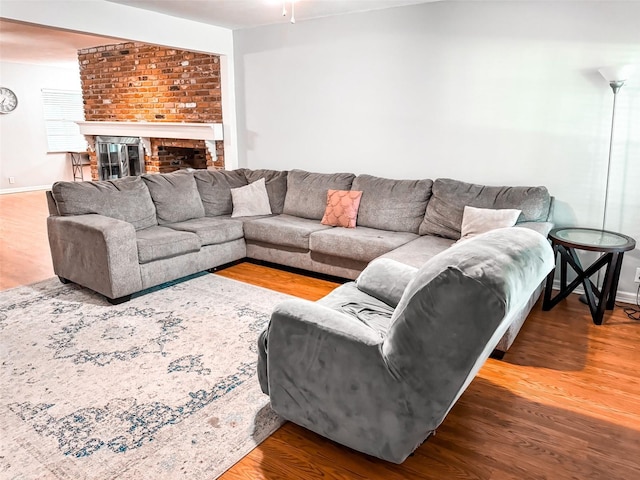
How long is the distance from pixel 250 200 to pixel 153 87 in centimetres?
274

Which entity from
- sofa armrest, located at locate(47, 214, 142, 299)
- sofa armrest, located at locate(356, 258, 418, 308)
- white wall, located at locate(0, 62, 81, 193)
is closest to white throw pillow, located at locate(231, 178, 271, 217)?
sofa armrest, located at locate(47, 214, 142, 299)

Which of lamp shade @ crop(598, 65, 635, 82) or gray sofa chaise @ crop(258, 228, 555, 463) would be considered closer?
gray sofa chaise @ crop(258, 228, 555, 463)

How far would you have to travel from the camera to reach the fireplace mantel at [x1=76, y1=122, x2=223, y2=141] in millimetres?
5723

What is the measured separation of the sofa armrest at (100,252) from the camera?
137 inches

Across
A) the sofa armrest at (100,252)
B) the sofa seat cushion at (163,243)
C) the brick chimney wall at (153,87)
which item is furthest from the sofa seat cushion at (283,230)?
the brick chimney wall at (153,87)

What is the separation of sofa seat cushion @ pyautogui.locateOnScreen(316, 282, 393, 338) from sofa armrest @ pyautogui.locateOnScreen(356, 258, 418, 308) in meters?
0.03

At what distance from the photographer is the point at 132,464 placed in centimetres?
192

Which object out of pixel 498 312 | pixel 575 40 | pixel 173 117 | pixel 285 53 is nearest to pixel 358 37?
pixel 285 53

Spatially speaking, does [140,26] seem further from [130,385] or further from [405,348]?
[405,348]

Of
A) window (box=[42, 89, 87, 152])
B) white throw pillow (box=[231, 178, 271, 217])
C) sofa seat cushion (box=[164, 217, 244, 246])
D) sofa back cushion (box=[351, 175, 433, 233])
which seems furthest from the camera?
window (box=[42, 89, 87, 152])

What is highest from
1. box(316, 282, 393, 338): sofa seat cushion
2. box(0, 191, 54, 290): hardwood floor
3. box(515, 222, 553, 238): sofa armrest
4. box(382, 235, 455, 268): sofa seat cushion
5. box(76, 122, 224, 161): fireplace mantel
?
box(76, 122, 224, 161): fireplace mantel

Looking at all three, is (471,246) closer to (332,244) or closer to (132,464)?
(132,464)

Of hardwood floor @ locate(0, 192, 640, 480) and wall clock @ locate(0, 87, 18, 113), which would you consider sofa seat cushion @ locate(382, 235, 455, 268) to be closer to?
hardwood floor @ locate(0, 192, 640, 480)

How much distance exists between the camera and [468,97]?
A: 4.04 m
